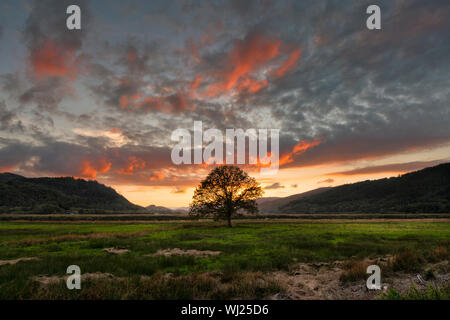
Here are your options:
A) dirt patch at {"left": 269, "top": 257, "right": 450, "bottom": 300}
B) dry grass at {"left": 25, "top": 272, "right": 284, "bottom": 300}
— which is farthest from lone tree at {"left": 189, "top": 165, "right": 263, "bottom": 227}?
dry grass at {"left": 25, "top": 272, "right": 284, "bottom": 300}

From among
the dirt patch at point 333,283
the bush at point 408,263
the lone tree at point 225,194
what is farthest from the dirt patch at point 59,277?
the lone tree at point 225,194

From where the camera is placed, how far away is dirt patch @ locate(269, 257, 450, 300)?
9.97 metres

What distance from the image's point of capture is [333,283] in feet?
38.6

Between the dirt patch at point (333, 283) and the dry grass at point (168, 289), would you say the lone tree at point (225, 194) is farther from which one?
the dry grass at point (168, 289)

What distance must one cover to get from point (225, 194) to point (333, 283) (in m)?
43.5

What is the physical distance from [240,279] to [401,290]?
7.38 meters

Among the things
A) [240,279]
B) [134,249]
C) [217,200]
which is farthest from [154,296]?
[217,200]

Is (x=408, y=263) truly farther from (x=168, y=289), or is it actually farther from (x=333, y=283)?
(x=168, y=289)

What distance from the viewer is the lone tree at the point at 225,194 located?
53.9 m

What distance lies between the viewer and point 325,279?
12.5 metres

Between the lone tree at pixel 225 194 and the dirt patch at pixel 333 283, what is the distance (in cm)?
3956

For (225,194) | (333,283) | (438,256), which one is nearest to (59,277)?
(333,283)

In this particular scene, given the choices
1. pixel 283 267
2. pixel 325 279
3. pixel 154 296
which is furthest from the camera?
pixel 283 267
